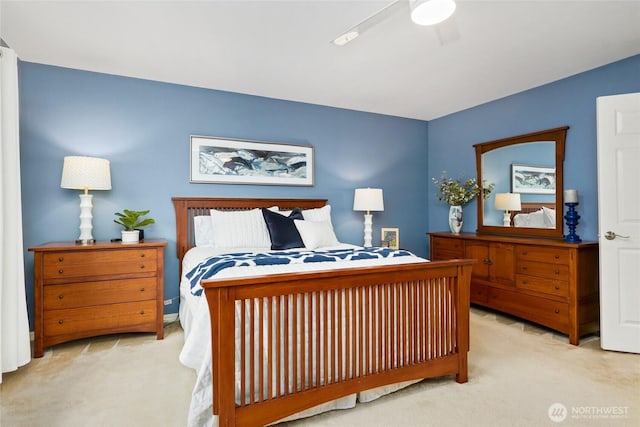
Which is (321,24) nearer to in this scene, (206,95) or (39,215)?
(206,95)

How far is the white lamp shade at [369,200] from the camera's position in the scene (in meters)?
4.20

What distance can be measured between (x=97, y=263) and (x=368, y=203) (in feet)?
9.31

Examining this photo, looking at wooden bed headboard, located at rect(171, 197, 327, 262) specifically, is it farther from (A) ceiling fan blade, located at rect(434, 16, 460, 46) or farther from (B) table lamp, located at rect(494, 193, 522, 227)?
(B) table lamp, located at rect(494, 193, 522, 227)

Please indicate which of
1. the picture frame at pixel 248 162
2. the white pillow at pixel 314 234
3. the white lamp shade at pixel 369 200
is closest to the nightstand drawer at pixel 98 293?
the picture frame at pixel 248 162

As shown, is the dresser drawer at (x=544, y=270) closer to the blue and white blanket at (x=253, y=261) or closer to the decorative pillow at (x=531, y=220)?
the decorative pillow at (x=531, y=220)

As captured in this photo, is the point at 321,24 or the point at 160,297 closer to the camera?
the point at 321,24

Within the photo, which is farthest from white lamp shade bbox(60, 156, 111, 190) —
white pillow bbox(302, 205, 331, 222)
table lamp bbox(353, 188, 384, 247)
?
table lamp bbox(353, 188, 384, 247)

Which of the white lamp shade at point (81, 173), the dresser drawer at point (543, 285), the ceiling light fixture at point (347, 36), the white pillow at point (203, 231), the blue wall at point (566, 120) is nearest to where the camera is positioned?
the ceiling light fixture at point (347, 36)

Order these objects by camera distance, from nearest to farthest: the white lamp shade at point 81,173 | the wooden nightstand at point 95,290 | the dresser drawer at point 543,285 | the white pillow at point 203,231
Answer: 1. the wooden nightstand at point 95,290
2. the white lamp shade at point 81,173
3. the dresser drawer at point 543,285
4. the white pillow at point 203,231

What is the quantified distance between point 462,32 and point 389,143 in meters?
2.31

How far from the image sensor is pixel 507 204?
158 inches

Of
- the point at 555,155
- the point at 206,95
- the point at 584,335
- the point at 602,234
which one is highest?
the point at 206,95

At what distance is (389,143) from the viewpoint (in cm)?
484

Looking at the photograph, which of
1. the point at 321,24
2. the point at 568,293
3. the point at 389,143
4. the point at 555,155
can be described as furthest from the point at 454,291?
the point at 389,143
